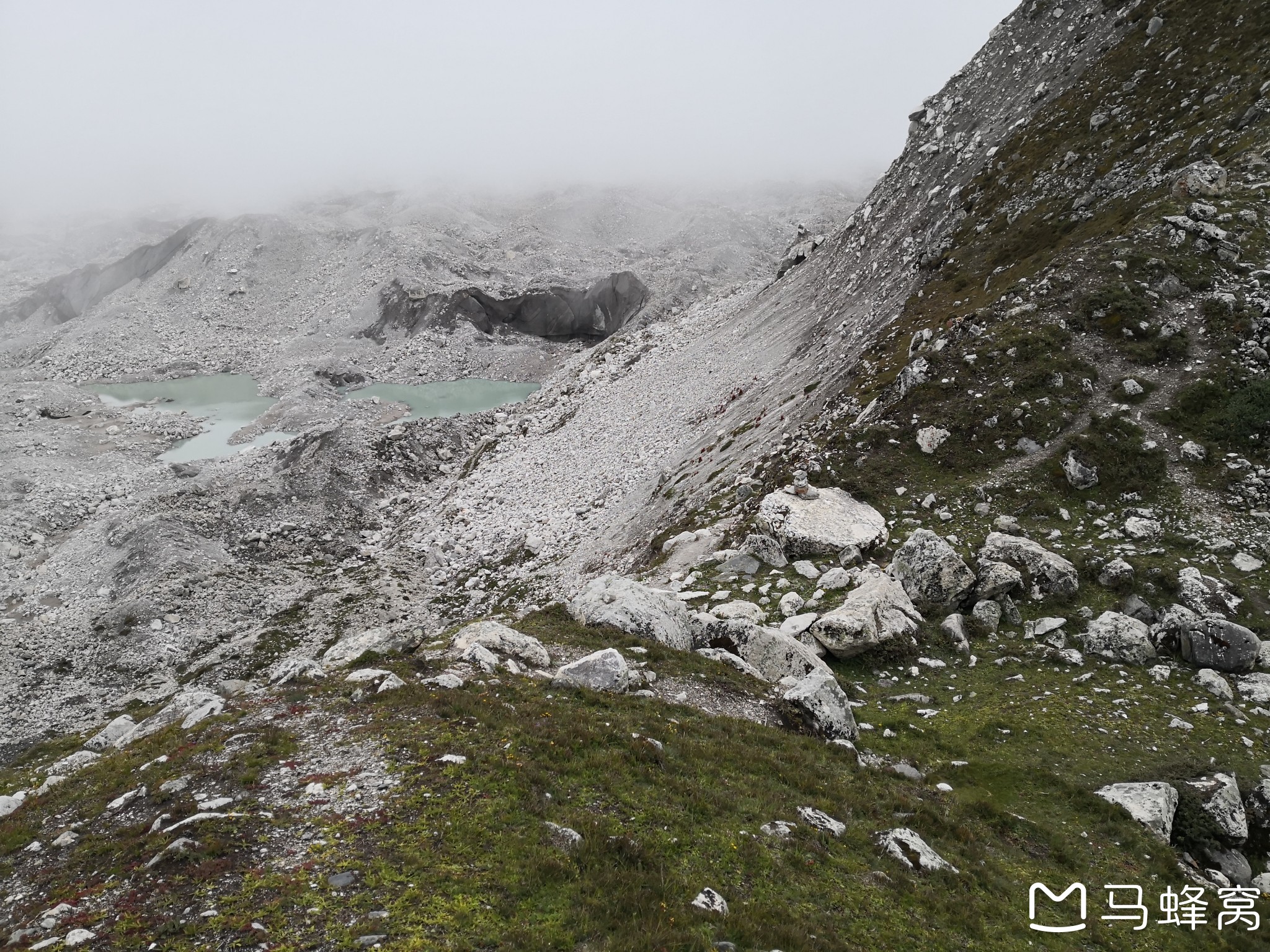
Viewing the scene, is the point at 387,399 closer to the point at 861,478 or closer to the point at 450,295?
the point at 450,295

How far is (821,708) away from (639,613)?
6478mm

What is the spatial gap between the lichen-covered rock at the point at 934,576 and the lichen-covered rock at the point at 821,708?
563 cm

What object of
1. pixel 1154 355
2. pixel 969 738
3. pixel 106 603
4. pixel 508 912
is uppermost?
pixel 1154 355

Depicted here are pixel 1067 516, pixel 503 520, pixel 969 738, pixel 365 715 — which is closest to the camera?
pixel 365 715

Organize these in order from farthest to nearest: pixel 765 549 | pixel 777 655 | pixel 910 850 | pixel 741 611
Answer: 1. pixel 765 549
2. pixel 741 611
3. pixel 777 655
4. pixel 910 850

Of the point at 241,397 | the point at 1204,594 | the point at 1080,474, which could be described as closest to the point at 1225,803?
the point at 1204,594

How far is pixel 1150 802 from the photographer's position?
45.1 ft

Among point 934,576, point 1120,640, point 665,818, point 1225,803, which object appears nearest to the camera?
point 665,818

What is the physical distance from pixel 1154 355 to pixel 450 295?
9310cm

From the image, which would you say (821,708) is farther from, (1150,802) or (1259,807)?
(1259,807)

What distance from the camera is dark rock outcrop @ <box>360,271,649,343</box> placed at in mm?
102188

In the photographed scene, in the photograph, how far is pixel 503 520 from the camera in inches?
1736

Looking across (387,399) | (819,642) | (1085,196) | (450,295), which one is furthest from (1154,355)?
(450,295)

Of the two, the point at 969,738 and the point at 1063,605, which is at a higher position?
the point at 1063,605
